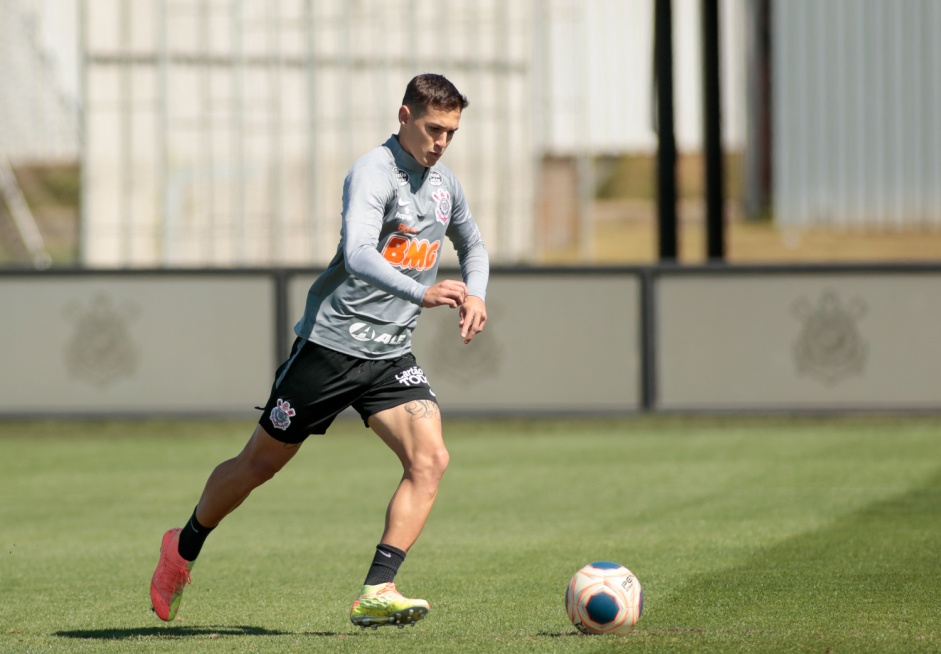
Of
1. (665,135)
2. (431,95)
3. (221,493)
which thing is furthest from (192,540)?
(665,135)

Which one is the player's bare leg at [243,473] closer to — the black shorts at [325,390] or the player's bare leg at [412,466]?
the black shorts at [325,390]

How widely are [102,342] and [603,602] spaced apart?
33.8ft

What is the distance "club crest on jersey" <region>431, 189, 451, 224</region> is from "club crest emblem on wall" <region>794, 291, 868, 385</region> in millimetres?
9188

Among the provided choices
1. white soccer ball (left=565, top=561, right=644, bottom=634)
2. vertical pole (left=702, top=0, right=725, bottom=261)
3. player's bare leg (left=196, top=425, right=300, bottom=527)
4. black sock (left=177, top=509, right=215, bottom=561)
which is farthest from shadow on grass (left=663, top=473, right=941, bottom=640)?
vertical pole (left=702, top=0, right=725, bottom=261)

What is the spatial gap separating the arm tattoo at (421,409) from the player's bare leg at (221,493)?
513 mm

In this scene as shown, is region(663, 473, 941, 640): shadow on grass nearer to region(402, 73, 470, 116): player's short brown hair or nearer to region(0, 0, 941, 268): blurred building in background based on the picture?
region(402, 73, 470, 116): player's short brown hair

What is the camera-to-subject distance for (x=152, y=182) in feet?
79.9

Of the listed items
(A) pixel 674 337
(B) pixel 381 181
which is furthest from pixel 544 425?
(B) pixel 381 181

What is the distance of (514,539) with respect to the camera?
28.2 feet

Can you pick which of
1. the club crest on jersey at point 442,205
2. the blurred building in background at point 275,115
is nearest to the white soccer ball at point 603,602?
the club crest on jersey at point 442,205

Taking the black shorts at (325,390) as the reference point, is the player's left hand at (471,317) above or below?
above

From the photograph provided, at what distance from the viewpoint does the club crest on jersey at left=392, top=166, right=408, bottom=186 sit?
5793 mm

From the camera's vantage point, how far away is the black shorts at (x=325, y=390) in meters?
5.84

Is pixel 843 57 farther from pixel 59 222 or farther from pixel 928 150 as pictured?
pixel 59 222
